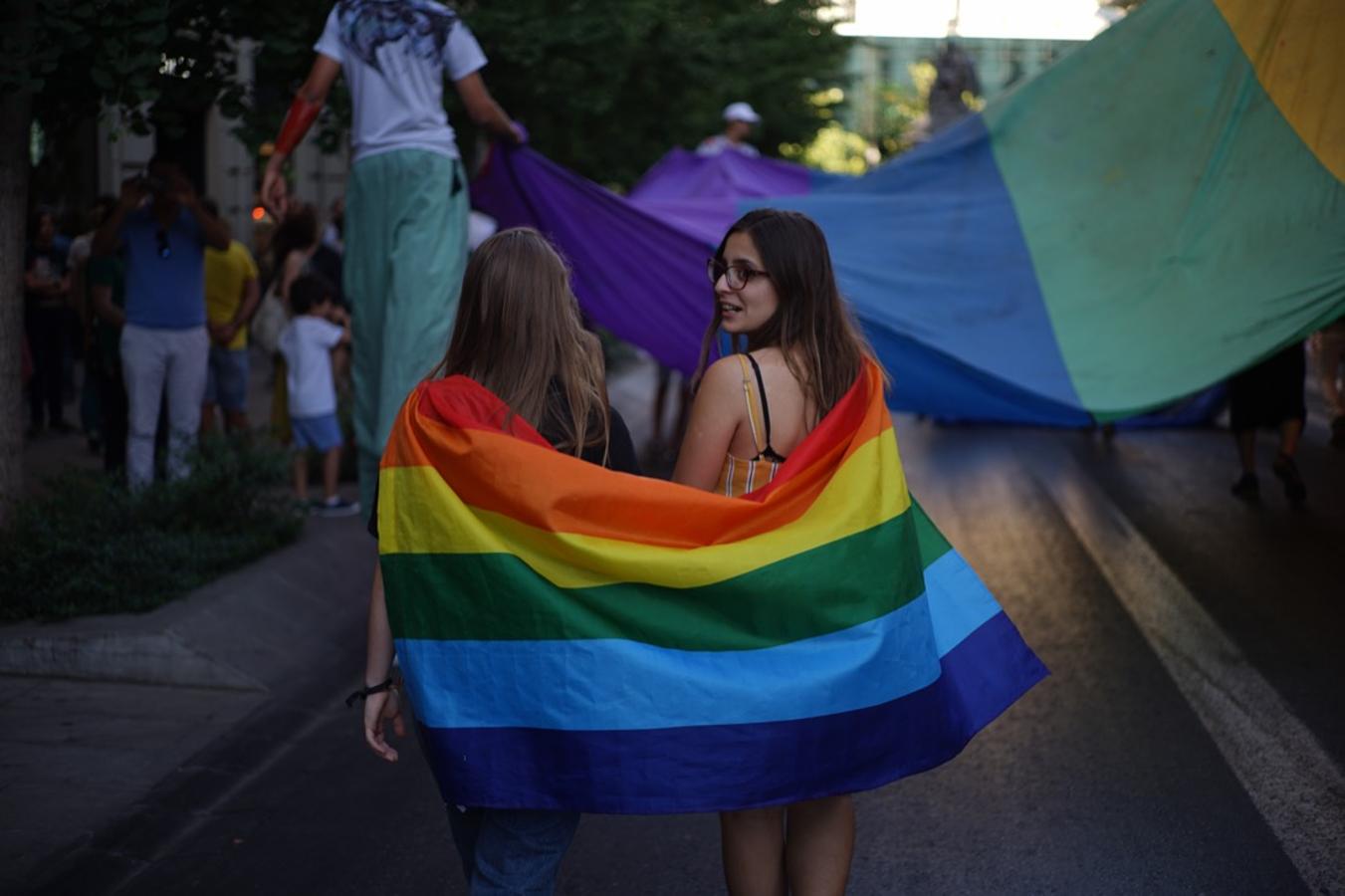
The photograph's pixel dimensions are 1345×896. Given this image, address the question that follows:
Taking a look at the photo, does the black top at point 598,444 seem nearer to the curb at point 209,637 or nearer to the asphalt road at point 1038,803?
the asphalt road at point 1038,803

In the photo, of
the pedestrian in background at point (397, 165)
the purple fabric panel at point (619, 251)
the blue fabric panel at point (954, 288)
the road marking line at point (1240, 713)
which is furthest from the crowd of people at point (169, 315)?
the road marking line at point (1240, 713)

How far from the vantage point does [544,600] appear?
10.5ft

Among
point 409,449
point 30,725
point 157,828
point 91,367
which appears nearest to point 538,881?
point 409,449

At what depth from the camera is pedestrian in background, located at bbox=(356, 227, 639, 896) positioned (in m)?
3.28

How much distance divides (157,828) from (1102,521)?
681 cm

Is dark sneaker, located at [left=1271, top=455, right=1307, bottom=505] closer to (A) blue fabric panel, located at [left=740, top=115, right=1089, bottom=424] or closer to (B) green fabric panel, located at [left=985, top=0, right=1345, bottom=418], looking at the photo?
(A) blue fabric panel, located at [left=740, top=115, right=1089, bottom=424]

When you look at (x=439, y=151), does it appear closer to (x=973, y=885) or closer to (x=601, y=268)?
(x=601, y=268)

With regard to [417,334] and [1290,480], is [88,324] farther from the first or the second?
[1290,480]

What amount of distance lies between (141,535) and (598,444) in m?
4.71

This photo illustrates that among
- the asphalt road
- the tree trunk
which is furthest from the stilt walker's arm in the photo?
the asphalt road

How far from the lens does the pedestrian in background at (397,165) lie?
655cm

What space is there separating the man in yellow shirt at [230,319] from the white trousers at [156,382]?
1.46 m

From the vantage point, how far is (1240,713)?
6.00m

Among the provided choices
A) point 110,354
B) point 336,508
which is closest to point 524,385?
point 336,508
